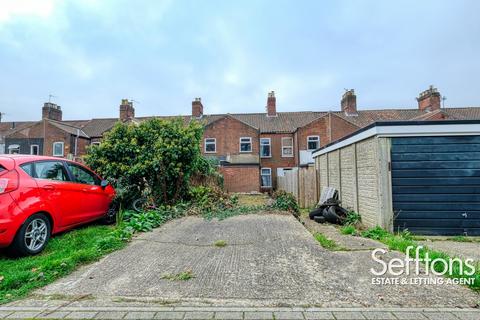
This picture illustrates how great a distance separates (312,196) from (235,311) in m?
10.4

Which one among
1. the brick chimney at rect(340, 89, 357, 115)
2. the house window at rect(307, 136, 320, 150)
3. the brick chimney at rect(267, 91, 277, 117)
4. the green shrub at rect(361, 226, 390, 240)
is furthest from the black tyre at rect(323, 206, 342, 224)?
the brick chimney at rect(267, 91, 277, 117)

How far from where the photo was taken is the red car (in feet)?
13.6

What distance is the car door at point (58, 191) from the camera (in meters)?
4.84

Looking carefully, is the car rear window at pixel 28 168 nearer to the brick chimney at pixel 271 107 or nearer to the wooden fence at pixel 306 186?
the wooden fence at pixel 306 186

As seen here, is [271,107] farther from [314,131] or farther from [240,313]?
[240,313]

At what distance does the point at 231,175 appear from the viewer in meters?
18.8

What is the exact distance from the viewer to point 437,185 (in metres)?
6.90

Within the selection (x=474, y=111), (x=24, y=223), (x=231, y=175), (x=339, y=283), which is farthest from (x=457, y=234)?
(x=474, y=111)

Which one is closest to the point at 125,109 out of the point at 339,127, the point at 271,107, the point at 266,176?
the point at 271,107

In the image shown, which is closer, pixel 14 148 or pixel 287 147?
pixel 287 147

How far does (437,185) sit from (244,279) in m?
6.08

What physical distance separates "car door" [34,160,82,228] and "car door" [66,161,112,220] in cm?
21

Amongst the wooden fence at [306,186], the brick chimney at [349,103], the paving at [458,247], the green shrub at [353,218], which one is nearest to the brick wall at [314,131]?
the brick chimney at [349,103]

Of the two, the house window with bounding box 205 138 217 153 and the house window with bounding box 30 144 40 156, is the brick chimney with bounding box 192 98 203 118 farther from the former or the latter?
the house window with bounding box 30 144 40 156
